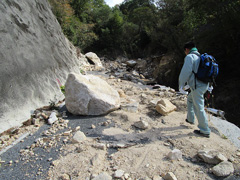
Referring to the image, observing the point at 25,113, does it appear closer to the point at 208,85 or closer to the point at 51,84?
the point at 51,84

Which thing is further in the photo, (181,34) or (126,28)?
(126,28)

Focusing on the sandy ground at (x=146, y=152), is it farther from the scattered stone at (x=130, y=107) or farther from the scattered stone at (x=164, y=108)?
the scattered stone at (x=130, y=107)

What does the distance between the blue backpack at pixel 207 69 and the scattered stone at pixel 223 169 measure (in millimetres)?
1308

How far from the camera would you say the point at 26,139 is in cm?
271

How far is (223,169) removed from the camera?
1925 millimetres

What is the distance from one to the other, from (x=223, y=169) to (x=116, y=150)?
1.39m

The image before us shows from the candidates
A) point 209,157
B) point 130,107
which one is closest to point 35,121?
point 130,107

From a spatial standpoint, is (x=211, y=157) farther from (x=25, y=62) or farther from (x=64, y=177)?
(x=25, y=62)

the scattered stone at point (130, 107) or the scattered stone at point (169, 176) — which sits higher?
the scattered stone at point (130, 107)

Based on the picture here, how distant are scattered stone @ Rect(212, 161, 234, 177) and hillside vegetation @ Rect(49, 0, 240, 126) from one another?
202 inches

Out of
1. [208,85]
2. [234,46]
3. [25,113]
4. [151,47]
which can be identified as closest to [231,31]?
[234,46]

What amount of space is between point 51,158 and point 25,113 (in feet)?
4.90

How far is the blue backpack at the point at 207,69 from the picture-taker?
264 centimetres

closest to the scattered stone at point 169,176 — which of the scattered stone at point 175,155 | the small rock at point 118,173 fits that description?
the scattered stone at point 175,155
